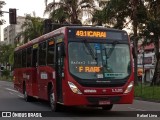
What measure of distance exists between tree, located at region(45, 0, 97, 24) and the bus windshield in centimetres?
2910

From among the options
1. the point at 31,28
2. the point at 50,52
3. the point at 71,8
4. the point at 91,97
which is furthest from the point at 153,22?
the point at 31,28

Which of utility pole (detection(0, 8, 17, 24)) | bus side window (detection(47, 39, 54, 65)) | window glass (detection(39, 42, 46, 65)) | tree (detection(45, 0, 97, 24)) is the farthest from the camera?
tree (detection(45, 0, 97, 24))

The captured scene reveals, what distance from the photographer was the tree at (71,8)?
44.7m

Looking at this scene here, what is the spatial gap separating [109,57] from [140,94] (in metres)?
14.3

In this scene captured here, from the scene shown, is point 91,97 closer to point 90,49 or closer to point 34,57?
point 90,49

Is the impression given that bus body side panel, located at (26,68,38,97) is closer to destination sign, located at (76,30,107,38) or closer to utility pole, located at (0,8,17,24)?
destination sign, located at (76,30,107,38)

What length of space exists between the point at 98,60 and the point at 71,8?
30.3 meters

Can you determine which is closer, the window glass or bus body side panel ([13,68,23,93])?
the window glass

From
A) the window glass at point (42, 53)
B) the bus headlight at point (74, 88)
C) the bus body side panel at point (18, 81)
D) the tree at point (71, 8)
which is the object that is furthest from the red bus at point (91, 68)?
the tree at point (71, 8)

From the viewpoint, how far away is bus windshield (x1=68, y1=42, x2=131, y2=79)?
50.2 feet

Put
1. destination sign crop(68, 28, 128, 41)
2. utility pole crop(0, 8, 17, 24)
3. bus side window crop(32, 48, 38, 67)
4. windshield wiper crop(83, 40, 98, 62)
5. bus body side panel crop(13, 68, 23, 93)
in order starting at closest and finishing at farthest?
windshield wiper crop(83, 40, 98, 62) → destination sign crop(68, 28, 128, 41) → bus side window crop(32, 48, 38, 67) → bus body side panel crop(13, 68, 23, 93) → utility pole crop(0, 8, 17, 24)

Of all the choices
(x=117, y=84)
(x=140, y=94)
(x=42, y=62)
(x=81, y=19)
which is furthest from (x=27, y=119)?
(x=81, y=19)

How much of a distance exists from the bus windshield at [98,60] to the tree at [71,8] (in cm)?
2910

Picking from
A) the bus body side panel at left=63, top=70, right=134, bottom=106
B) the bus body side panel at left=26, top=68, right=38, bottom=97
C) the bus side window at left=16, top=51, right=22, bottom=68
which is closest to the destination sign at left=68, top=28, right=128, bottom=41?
the bus body side panel at left=63, top=70, right=134, bottom=106
